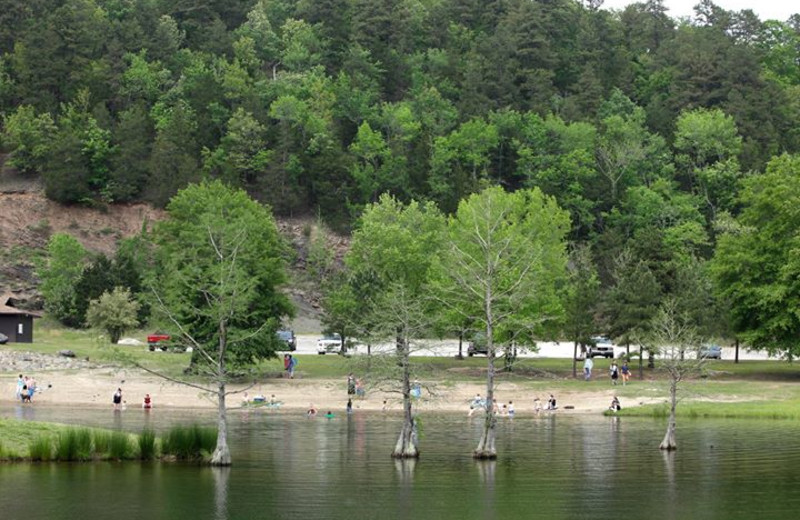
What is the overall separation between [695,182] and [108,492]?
12962 centimetres

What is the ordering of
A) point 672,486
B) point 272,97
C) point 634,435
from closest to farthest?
point 672,486 → point 634,435 → point 272,97

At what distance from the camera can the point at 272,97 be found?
177 metres

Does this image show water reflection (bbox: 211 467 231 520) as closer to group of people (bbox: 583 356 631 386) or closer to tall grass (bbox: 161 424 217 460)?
tall grass (bbox: 161 424 217 460)

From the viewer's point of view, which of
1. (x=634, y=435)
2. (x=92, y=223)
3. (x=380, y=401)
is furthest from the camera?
(x=92, y=223)

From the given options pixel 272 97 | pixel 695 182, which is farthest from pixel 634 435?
pixel 272 97

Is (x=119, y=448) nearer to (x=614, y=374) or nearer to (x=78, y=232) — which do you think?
(x=614, y=374)

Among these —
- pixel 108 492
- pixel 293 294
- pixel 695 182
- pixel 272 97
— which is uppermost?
pixel 272 97

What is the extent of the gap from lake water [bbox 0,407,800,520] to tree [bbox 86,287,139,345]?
34.8 meters

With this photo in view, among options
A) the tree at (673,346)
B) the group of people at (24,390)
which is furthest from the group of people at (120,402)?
the tree at (673,346)

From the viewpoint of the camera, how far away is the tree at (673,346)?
62.2 meters

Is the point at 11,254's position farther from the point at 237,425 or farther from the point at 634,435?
the point at 634,435

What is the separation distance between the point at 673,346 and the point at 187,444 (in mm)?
28044

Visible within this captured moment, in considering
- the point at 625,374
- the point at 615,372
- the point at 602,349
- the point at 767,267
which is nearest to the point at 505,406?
the point at 615,372

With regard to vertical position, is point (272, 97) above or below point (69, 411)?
above
